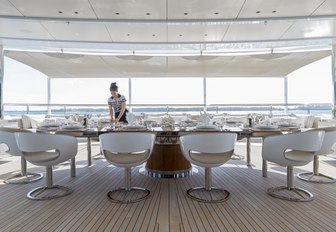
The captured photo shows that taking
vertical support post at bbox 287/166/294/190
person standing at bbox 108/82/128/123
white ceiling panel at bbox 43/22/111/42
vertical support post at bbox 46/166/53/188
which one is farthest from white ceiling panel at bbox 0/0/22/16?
vertical support post at bbox 287/166/294/190

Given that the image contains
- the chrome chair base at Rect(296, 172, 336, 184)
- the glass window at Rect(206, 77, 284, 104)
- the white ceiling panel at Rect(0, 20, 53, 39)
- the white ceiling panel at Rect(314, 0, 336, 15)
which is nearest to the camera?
the chrome chair base at Rect(296, 172, 336, 184)

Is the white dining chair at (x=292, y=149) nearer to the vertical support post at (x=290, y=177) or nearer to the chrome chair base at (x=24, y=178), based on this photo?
the vertical support post at (x=290, y=177)

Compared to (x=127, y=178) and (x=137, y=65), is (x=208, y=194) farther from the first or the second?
(x=137, y=65)

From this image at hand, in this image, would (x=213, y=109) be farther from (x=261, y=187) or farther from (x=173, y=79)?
(x=261, y=187)

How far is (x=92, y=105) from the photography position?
8.01m

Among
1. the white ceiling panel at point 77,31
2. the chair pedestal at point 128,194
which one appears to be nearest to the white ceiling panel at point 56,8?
the white ceiling panel at point 77,31

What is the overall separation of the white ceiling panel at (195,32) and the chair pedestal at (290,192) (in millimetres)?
3414

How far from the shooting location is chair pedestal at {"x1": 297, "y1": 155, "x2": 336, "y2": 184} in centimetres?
328

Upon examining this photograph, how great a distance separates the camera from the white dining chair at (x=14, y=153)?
3121 millimetres

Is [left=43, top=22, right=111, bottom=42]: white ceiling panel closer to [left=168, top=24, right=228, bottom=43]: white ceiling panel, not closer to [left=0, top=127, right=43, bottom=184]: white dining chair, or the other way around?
[left=168, top=24, right=228, bottom=43]: white ceiling panel

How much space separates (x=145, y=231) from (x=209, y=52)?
6543 millimetres

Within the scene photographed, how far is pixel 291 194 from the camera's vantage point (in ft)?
9.14

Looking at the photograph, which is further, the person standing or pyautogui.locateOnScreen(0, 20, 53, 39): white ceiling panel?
pyautogui.locateOnScreen(0, 20, 53, 39): white ceiling panel

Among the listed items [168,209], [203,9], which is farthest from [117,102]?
[168,209]
